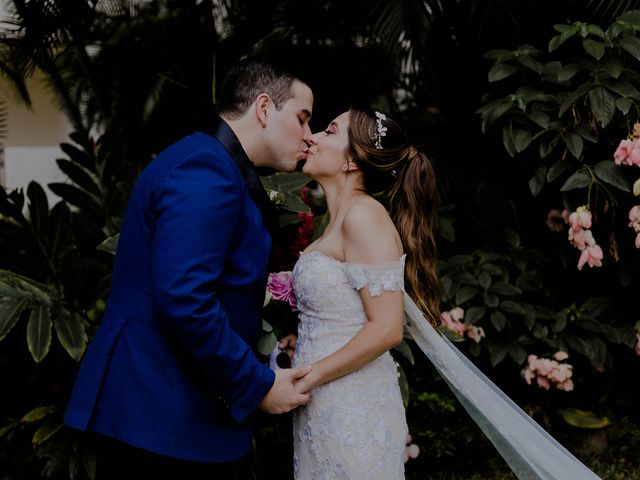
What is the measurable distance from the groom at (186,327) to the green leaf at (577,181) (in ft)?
6.81

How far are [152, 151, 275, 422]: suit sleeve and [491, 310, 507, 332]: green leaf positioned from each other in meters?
2.38

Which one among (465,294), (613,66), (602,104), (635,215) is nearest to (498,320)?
(465,294)

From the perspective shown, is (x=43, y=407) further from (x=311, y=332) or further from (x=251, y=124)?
(x=251, y=124)

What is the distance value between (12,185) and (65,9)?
461 cm

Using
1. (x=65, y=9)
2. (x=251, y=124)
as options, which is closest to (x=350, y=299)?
(x=251, y=124)

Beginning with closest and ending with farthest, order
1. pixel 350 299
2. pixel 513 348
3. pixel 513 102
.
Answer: pixel 350 299, pixel 513 102, pixel 513 348

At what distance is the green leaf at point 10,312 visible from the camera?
305cm

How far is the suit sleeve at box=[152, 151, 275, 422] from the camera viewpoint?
1.75 metres

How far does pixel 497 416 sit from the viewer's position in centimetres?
254

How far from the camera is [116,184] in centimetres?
409

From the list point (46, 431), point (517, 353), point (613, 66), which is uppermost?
point (613, 66)

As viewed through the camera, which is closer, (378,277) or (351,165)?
(378,277)

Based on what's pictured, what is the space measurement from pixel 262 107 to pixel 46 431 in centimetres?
210

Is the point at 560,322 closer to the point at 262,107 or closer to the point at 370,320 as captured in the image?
the point at 370,320
